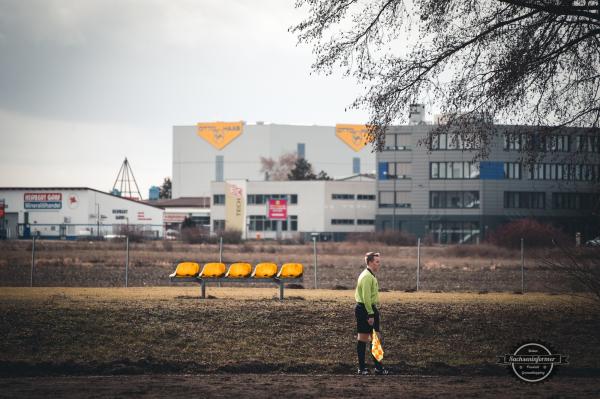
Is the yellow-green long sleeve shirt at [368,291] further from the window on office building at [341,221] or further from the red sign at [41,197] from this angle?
the window on office building at [341,221]

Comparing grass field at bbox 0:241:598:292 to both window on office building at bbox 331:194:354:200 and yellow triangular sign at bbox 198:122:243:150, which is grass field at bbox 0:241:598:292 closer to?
window on office building at bbox 331:194:354:200

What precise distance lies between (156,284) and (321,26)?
15.3 metres

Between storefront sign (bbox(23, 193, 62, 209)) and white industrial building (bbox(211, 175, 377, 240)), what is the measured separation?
27053mm

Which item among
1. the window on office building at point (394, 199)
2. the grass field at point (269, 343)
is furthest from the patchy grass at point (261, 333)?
the window on office building at point (394, 199)

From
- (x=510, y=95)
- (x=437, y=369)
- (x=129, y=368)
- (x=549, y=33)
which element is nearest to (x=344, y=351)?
(x=437, y=369)

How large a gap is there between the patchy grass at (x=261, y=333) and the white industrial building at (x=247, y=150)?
12612 centimetres

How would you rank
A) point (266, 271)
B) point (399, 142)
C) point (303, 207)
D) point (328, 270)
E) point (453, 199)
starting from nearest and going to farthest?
point (266, 271) → point (328, 270) → point (453, 199) → point (399, 142) → point (303, 207)

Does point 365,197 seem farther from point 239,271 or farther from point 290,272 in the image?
point 290,272

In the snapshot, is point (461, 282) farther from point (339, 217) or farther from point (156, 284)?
point (339, 217)

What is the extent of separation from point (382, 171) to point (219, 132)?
47.5 meters

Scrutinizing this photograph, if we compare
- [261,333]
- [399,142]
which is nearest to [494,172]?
[399,142]

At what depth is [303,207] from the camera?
4678 inches

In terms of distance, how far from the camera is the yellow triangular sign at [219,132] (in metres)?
147

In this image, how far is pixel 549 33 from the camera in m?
18.9
